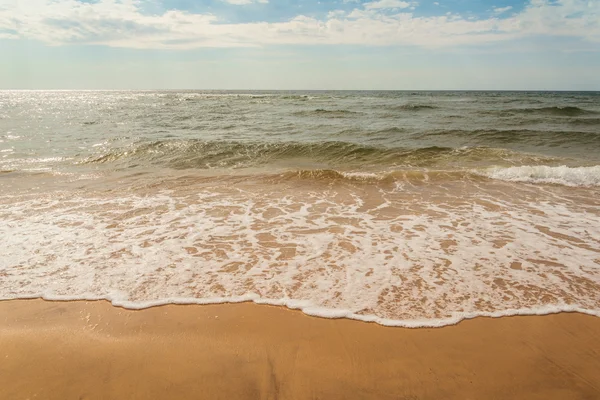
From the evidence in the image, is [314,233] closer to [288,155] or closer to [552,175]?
[552,175]

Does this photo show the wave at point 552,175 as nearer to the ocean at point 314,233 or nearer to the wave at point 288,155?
the ocean at point 314,233

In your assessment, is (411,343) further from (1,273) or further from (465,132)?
(465,132)

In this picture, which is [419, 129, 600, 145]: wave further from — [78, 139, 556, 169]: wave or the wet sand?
the wet sand

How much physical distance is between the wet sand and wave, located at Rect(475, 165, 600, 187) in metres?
6.46

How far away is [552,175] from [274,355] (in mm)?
8941

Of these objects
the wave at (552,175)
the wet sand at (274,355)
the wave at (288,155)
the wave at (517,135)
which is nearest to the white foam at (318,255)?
the wet sand at (274,355)

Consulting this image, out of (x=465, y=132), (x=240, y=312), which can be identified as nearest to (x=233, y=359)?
(x=240, y=312)

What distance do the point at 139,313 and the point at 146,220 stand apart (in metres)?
2.75

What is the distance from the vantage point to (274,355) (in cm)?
281

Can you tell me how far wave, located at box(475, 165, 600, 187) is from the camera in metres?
8.46

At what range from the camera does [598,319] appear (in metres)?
3.25

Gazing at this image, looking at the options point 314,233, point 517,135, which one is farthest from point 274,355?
point 517,135

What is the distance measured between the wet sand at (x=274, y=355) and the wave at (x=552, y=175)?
6.46 m

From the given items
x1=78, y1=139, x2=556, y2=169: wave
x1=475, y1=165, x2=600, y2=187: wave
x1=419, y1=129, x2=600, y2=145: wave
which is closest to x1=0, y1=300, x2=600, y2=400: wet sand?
x1=475, y1=165, x2=600, y2=187: wave
